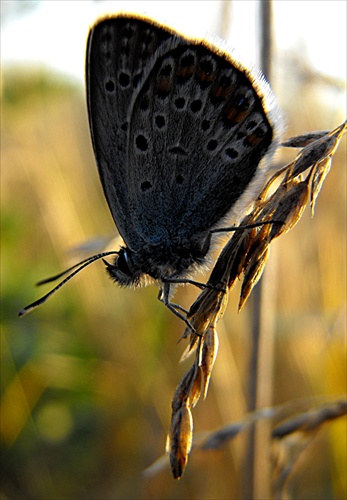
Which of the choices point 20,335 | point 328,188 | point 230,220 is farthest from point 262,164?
point 20,335

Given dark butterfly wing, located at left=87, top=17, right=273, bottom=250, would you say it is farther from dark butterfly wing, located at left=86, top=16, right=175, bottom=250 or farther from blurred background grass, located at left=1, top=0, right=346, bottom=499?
blurred background grass, located at left=1, top=0, right=346, bottom=499

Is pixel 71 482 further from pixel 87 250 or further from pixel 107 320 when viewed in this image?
pixel 87 250

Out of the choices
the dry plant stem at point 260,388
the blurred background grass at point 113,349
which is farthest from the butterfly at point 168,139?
the blurred background grass at point 113,349

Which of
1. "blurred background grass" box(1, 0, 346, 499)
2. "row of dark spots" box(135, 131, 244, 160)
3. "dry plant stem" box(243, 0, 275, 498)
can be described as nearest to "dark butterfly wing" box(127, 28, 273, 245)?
"row of dark spots" box(135, 131, 244, 160)

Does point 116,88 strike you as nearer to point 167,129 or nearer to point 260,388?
point 167,129

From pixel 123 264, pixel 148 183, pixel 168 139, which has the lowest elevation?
pixel 123 264

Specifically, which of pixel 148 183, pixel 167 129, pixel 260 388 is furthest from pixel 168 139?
pixel 260 388
